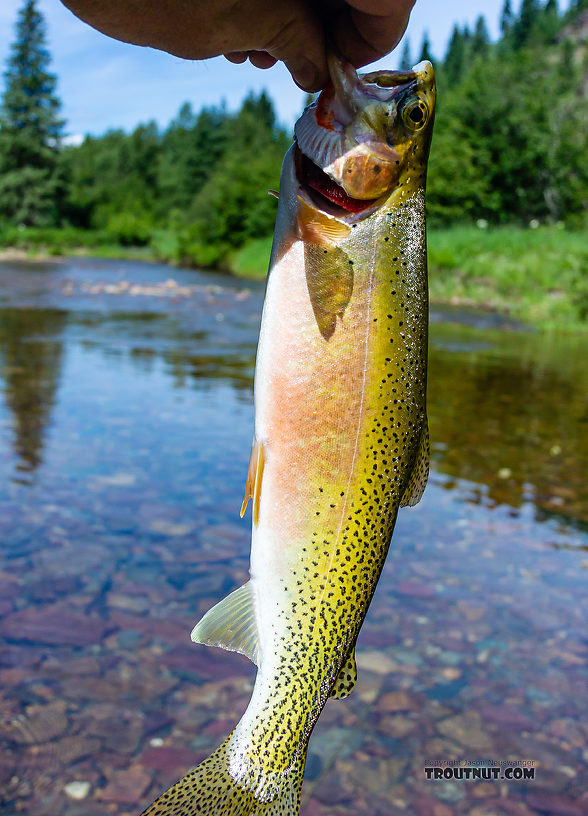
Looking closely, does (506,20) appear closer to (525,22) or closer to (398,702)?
(525,22)

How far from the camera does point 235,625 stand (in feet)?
7.30

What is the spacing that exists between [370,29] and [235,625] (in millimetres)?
1632

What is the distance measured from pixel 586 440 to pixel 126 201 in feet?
286

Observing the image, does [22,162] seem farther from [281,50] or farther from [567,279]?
[281,50]

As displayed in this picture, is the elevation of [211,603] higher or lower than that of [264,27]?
lower

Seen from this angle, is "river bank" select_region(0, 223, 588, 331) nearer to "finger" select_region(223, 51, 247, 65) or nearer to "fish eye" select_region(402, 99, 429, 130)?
"finger" select_region(223, 51, 247, 65)

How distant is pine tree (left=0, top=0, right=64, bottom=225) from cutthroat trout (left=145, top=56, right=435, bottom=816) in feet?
239

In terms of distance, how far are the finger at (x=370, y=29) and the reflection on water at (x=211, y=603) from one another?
3.97 metres

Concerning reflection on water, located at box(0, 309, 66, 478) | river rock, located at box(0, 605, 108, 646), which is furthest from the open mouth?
reflection on water, located at box(0, 309, 66, 478)

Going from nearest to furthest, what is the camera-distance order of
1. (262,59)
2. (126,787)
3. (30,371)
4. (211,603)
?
(262,59) → (126,787) → (211,603) → (30,371)

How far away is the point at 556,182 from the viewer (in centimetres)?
4472

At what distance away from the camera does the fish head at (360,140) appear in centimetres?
196

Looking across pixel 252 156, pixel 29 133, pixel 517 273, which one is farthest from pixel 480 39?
pixel 517 273

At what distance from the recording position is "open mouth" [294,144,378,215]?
6.50 ft
